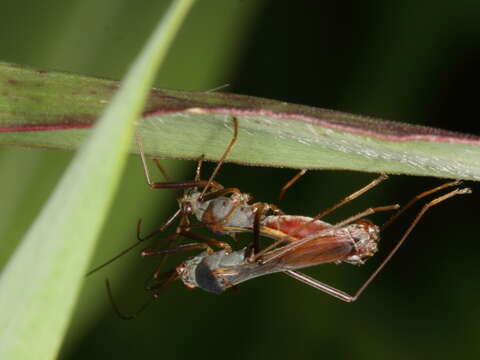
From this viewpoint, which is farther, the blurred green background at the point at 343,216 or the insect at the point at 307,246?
the blurred green background at the point at 343,216

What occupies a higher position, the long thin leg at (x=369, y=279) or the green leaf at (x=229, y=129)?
the green leaf at (x=229, y=129)

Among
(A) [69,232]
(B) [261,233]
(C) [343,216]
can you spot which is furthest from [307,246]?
(A) [69,232]

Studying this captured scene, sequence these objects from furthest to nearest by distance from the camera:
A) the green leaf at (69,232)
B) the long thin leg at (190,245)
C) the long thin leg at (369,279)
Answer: the long thin leg at (190,245)
the long thin leg at (369,279)
the green leaf at (69,232)

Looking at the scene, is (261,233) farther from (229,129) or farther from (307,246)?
(229,129)

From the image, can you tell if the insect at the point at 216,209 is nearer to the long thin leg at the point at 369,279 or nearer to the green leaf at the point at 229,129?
the long thin leg at the point at 369,279

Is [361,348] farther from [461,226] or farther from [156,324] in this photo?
[156,324]

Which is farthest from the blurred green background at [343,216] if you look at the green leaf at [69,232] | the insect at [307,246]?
the green leaf at [69,232]
